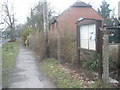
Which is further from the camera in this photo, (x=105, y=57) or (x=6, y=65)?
(x=6, y=65)

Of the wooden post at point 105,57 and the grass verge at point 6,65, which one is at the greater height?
the wooden post at point 105,57

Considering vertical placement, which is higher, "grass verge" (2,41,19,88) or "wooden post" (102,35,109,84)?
"wooden post" (102,35,109,84)

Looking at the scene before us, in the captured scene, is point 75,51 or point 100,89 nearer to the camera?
point 100,89

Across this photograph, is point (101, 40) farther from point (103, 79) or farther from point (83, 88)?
point (83, 88)

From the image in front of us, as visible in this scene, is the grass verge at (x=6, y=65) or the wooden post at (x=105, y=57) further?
the grass verge at (x=6, y=65)

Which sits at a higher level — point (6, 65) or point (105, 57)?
point (105, 57)

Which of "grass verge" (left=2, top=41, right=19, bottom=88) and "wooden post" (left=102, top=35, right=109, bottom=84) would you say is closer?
"wooden post" (left=102, top=35, right=109, bottom=84)

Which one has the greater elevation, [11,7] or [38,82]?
[11,7]

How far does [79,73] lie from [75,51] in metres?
2.23

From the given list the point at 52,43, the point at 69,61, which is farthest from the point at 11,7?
the point at 69,61

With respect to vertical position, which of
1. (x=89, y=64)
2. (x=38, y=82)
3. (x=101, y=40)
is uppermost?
(x=101, y=40)

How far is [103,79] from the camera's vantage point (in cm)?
621

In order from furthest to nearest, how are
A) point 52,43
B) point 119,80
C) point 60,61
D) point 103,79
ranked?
1. point 52,43
2. point 60,61
3. point 119,80
4. point 103,79

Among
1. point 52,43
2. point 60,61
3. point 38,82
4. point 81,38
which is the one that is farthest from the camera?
point 52,43
